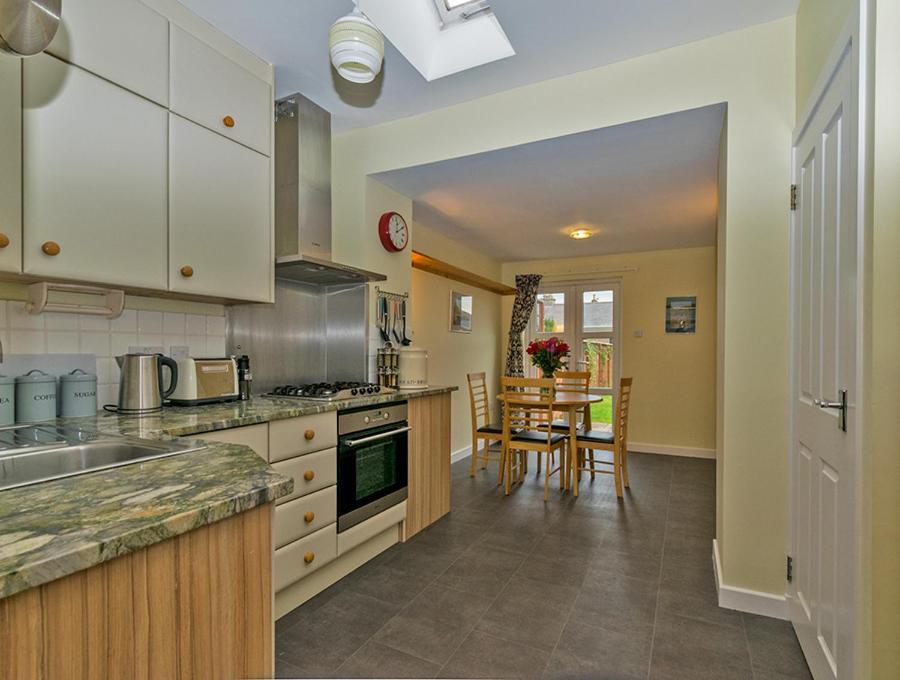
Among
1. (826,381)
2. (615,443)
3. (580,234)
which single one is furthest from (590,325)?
(826,381)

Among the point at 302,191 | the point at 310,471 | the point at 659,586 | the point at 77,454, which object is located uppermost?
the point at 302,191

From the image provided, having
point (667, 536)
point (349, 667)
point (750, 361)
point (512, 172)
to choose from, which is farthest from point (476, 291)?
point (349, 667)

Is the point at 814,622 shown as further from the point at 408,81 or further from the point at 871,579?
the point at 408,81

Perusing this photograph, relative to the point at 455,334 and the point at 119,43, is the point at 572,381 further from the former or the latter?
the point at 119,43

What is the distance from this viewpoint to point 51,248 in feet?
5.00

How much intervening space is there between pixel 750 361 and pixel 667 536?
4.61ft

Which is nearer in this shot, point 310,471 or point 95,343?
point 95,343

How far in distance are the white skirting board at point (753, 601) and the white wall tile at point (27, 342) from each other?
2.97m

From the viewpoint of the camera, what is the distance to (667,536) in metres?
2.93

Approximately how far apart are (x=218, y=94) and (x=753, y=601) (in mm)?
3188

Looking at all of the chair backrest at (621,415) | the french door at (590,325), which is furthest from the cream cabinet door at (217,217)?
the french door at (590,325)

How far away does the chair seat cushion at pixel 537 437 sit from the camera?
12.3 ft

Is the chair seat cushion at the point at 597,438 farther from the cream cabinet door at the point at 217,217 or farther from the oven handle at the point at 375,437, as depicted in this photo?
the cream cabinet door at the point at 217,217

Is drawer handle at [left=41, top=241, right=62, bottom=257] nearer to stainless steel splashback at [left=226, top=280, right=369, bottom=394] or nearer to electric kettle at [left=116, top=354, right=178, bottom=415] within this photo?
electric kettle at [left=116, top=354, right=178, bottom=415]
